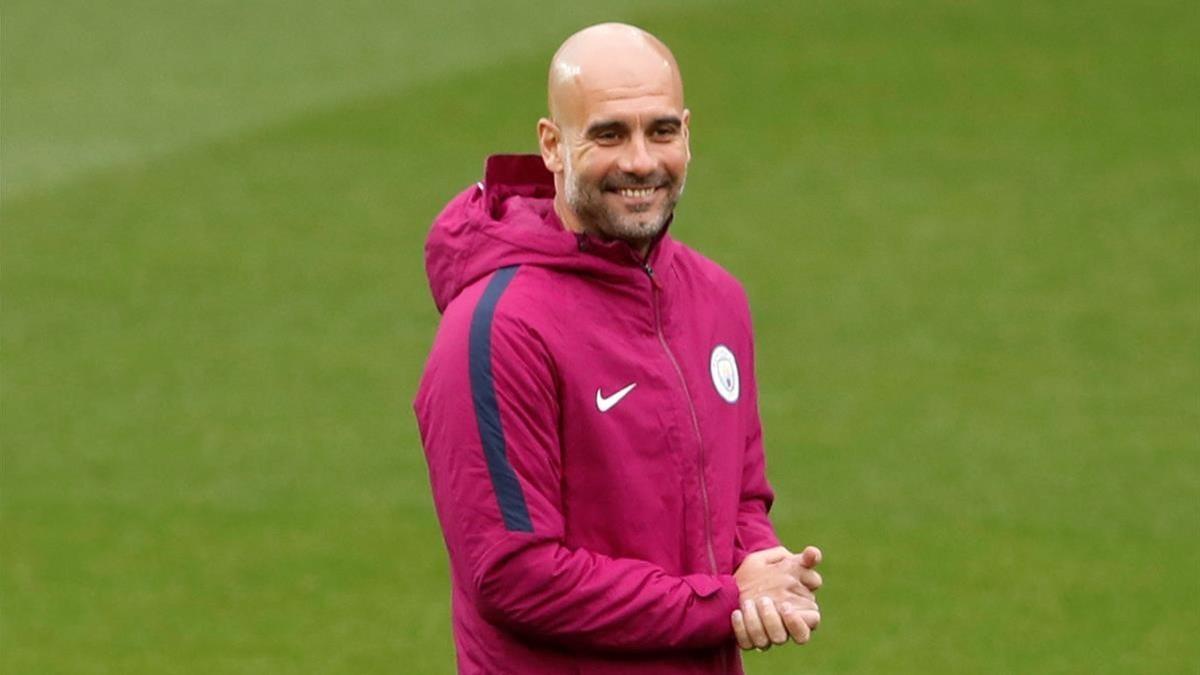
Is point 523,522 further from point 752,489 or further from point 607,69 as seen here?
point 607,69

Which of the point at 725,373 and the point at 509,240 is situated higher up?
the point at 509,240

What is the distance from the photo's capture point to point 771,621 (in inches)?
182

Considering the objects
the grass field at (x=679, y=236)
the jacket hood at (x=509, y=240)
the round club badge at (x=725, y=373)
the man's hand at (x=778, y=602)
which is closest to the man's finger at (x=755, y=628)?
the man's hand at (x=778, y=602)

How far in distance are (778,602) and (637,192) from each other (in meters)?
0.78

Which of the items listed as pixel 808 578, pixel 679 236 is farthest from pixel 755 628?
pixel 679 236

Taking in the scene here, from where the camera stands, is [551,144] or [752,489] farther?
[752,489]

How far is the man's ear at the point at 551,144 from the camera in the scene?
15.3 ft

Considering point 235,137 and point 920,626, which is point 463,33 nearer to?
point 235,137

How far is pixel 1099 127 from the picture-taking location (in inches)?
648

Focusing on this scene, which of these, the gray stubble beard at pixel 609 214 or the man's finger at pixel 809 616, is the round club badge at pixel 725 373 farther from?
the man's finger at pixel 809 616

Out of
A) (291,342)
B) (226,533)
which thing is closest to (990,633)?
(226,533)

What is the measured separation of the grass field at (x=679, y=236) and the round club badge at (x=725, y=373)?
4274 mm

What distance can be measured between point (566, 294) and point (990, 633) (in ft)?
16.3

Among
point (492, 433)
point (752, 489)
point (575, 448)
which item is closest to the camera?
point (492, 433)
